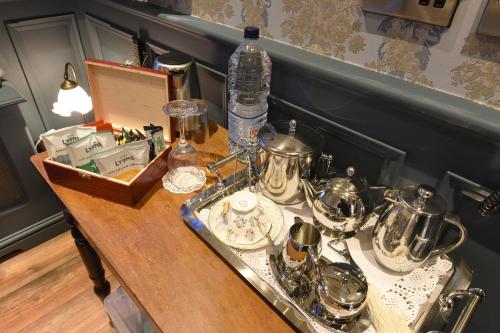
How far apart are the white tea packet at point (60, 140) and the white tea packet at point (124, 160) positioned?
0.37 feet

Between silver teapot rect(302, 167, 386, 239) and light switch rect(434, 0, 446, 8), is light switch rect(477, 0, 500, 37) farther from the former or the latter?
silver teapot rect(302, 167, 386, 239)

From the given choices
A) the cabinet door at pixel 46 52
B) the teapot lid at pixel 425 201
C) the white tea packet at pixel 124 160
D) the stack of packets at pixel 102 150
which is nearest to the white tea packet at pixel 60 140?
the stack of packets at pixel 102 150

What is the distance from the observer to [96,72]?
33.2 inches

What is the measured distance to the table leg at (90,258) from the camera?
0.84 meters

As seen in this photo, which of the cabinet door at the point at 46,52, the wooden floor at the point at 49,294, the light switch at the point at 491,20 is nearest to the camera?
the light switch at the point at 491,20

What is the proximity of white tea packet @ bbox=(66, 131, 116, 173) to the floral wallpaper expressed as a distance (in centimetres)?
46

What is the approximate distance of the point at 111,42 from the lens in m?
1.34

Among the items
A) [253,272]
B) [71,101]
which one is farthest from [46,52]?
[253,272]

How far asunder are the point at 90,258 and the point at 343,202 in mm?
766

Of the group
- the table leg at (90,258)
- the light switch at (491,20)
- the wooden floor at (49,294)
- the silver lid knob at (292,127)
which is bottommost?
the wooden floor at (49,294)

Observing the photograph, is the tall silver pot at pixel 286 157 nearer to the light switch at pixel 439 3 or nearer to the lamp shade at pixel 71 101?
the light switch at pixel 439 3

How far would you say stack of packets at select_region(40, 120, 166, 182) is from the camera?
0.71 m

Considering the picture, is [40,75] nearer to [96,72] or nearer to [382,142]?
[96,72]

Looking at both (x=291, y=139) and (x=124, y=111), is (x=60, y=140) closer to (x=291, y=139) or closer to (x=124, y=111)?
(x=124, y=111)
